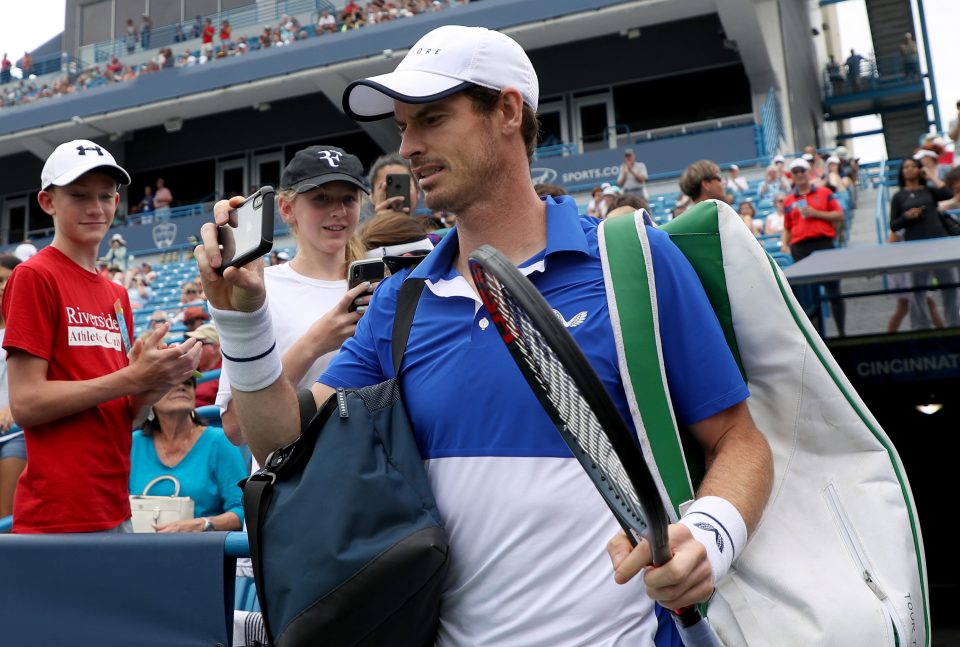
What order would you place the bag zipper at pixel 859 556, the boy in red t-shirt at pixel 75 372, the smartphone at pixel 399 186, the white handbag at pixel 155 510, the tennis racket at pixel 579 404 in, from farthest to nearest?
the smartphone at pixel 399 186 < the white handbag at pixel 155 510 < the boy in red t-shirt at pixel 75 372 < the bag zipper at pixel 859 556 < the tennis racket at pixel 579 404

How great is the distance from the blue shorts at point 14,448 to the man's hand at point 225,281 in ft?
8.54

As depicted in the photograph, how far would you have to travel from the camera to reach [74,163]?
308 cm

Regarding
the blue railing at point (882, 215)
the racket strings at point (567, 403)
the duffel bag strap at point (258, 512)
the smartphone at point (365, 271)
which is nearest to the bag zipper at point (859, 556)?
the racket strings at point (567, 403)

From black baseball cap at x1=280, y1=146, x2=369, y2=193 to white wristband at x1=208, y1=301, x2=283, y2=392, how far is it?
3.95 ft

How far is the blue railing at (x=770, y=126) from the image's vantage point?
1745 centimetres

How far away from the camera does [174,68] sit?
25.0 meters

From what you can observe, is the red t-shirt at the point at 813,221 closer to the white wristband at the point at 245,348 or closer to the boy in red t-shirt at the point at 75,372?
the boy in red t-shirt at the point at 75,372

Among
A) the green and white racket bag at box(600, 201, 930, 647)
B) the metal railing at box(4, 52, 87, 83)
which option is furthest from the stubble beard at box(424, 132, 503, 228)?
the metal railing at box(4, 52, 87, 83)

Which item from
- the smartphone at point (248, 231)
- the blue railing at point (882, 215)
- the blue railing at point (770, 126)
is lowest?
the smartphone at point (248, 231)

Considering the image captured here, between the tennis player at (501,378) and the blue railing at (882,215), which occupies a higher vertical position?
the blue railing at (882,215)

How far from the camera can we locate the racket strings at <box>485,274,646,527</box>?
1211 millimetres

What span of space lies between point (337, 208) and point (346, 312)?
592 mm

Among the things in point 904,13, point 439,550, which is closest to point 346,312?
point 439,550

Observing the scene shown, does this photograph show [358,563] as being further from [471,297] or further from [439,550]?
[471,297]
